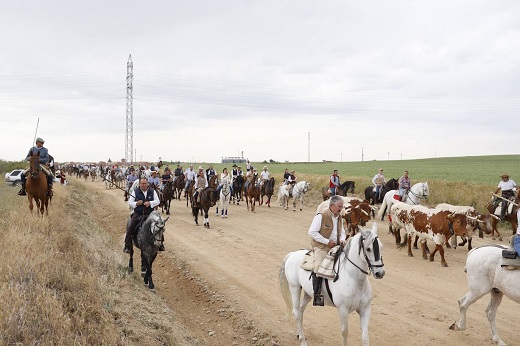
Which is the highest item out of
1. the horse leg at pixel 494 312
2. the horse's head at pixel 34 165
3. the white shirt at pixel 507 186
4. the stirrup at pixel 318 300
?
the horse's head at pixel 34 165

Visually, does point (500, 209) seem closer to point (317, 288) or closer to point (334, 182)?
point (334, 182)

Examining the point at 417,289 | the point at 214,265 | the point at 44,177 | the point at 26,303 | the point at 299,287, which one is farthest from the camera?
the point at 44,177

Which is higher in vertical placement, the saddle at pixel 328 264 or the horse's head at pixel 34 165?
the horse's head at pixel 34 165

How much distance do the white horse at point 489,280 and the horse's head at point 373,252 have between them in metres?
2.54

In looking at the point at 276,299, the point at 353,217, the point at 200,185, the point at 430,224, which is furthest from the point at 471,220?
the point at 200,185

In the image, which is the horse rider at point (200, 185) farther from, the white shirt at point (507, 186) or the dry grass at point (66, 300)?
the white shirt at point (507, 186)

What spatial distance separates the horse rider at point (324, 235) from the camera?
21.0ft

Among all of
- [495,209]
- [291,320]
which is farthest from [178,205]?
[291,320]

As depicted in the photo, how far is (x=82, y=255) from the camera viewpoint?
8.83 m

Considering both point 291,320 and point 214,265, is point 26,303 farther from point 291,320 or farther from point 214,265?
point 214,265

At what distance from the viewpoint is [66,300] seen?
5879mm

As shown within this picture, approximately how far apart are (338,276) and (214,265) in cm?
601

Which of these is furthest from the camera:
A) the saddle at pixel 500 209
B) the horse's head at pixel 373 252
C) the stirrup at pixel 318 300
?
the saddle at pixel 500 209

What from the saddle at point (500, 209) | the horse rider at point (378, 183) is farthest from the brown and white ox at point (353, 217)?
the horse rider at point (378, 183)
